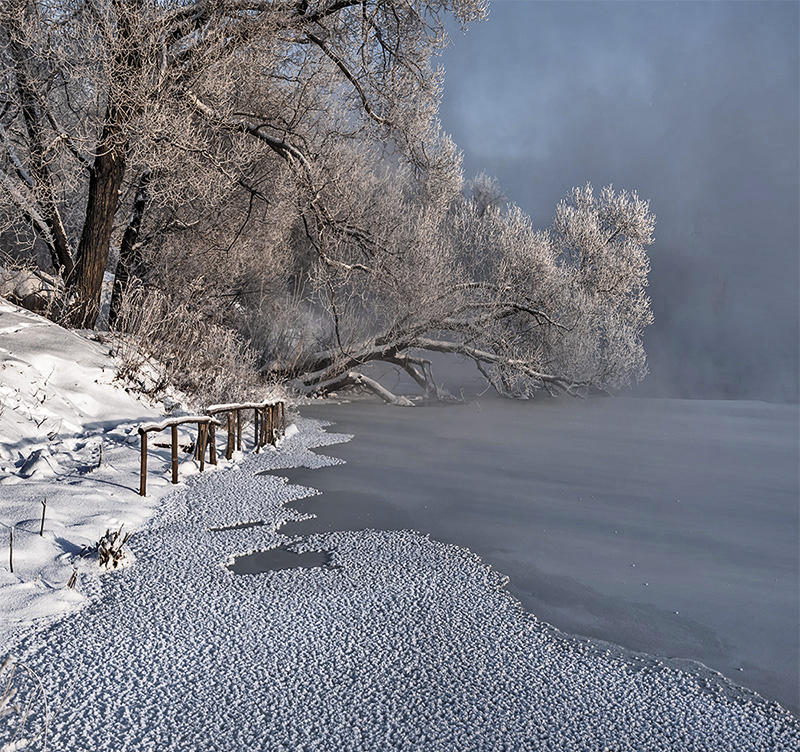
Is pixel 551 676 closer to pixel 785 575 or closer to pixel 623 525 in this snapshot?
pixel 785 575

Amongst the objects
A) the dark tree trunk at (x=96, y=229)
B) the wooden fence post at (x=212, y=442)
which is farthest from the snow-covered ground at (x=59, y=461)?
the dark tree trunk at (x=96, y=229)

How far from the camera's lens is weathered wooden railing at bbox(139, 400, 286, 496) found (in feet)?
20.7

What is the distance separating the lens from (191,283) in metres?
13.3

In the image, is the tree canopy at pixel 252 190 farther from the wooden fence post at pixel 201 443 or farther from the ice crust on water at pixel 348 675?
the ice crust on water at pixel 348 675

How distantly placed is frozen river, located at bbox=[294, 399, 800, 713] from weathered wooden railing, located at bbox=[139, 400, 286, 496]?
1.06 meters

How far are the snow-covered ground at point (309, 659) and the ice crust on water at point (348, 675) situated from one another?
0.03 feet

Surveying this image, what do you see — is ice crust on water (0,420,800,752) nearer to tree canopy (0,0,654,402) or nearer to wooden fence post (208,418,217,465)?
wooden fence post (208,418,217,465)

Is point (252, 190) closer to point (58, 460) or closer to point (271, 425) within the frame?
point (271, 425)

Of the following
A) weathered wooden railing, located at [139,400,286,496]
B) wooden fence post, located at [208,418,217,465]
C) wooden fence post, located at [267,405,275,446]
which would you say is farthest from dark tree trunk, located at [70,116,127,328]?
wooden fence post, located at [208,418,217,465]

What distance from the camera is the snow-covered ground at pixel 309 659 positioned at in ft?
9.20

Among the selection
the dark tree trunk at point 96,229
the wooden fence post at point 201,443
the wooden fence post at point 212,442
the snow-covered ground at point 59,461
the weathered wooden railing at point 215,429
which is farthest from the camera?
the dark tree trunk at point 96,229

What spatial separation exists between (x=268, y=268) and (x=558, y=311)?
9599 mm

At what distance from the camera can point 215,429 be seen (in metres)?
8.34

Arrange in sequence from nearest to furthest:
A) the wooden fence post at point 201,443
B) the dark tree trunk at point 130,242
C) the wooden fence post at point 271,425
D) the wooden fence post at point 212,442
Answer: the wooden fence post at point 201,443 → the wooden fence post at point 212,442 → the wooden fence post at point 271,425 → the dark tree trunk at point 130,242
